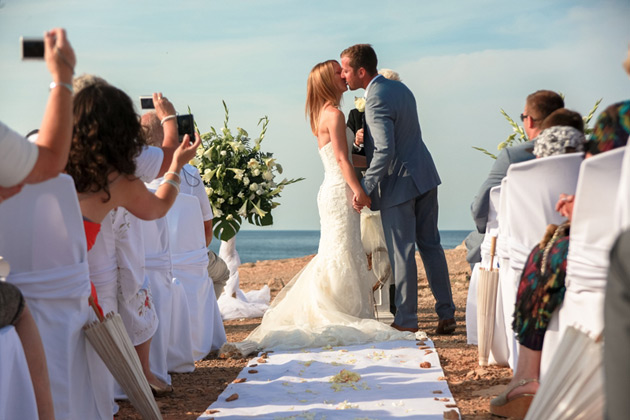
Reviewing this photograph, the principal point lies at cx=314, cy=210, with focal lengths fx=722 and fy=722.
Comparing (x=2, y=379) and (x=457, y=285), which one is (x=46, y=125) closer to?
(x=2, y=379)

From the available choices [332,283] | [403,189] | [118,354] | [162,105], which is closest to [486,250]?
[403,189]

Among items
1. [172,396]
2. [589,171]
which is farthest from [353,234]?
[589,171]

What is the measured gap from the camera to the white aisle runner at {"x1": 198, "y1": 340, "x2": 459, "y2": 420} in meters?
3.76

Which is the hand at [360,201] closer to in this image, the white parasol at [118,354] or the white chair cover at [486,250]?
the white chair cover at [486,250]

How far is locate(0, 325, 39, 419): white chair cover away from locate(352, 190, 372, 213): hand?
13.2ft

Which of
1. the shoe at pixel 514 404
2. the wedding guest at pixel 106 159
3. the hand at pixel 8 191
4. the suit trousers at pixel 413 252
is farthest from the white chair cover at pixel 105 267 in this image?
the suit trousers at pixel 413 252

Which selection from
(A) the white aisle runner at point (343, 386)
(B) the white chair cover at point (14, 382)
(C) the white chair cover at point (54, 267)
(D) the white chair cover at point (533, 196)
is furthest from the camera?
(A) the white aisle runner at point (343, 386)

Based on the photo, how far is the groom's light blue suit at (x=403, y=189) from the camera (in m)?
6.22

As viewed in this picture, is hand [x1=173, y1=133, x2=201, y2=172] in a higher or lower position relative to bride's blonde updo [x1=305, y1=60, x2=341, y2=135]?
lower

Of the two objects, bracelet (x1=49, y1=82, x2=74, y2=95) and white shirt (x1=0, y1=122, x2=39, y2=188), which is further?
bracelet (x1=49, y1=82, x2=74, y2=95)

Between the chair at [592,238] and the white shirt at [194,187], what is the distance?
3.47 m

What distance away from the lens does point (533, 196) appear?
3.62 m

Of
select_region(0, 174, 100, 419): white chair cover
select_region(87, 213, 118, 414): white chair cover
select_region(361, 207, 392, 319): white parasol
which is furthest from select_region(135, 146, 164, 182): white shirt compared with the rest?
select_region(361, 207, 392, 319): white parasol

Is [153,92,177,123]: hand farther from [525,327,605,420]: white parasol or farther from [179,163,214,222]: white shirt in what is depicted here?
[525,327,605,420]: white parasol
